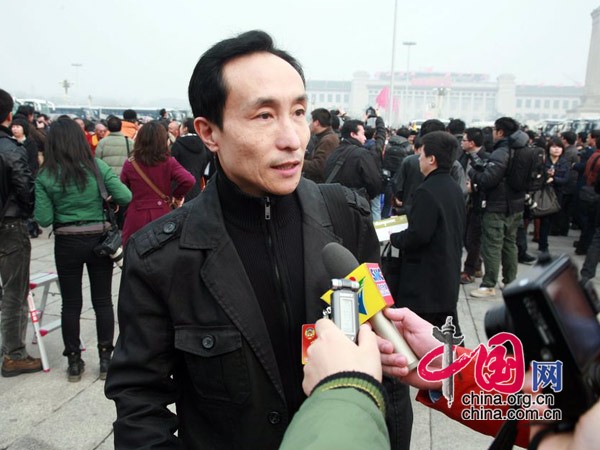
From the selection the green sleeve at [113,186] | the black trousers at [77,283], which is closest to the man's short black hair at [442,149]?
the green sleeve at [113,186]

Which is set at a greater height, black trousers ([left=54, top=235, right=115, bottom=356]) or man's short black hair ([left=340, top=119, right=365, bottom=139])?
man's short black hair ([left=340, top=119, right=365, bottom=139])

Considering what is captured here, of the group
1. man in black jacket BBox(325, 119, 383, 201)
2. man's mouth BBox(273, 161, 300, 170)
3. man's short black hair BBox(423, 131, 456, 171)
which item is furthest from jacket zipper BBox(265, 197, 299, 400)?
man in black jacket BBox(325, 119, 383, 201)

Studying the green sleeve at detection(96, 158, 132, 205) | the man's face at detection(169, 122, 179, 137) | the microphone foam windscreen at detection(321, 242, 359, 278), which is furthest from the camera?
the man's face at detection(169, 122, 179, 137)

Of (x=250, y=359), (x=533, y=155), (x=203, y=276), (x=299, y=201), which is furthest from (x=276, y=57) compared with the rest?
(x=533, y=155)

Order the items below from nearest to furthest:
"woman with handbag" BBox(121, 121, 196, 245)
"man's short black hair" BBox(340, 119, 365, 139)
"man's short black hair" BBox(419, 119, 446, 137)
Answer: "woman with handbag" BBox(121, 121, 196, 245), "man's short black hair" BBox(340, 119, 365, 139), "man's short black hair" BBox(419, 119, 446, 137)

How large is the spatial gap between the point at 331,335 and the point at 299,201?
732mm

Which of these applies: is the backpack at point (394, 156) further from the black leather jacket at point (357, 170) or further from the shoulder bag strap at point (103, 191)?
the shoulder bag strap at point (103, 191)

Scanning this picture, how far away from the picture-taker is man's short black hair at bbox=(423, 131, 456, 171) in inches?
149

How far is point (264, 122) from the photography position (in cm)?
146

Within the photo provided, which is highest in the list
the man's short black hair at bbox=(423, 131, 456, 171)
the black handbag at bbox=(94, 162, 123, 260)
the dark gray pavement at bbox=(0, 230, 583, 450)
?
the man's short black hair at bbox=(423, 131, 456, 171)

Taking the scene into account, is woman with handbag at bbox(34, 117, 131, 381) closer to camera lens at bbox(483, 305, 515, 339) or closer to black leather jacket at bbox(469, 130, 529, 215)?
camera lens at bbox(483, 305, 515, 339)

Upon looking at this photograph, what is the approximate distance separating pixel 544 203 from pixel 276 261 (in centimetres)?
735

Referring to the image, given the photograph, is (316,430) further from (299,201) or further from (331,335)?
(299,201)

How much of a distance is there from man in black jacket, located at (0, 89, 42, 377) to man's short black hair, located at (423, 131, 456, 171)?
3.14 meters
